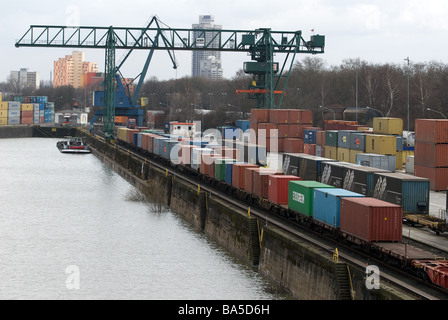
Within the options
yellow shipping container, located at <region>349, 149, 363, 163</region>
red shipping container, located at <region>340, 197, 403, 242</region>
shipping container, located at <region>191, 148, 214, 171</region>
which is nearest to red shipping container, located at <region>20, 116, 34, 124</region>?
shipping container, located at <region>191, 148, 214, 171</region>

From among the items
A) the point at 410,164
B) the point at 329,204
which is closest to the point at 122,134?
the point at 410,164

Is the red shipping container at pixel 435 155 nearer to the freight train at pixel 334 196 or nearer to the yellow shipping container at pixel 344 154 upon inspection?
Result: the freight train at pixel 334 196

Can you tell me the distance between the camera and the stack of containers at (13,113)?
6727 inches

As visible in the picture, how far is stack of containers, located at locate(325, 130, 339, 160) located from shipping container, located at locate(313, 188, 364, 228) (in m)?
28.2

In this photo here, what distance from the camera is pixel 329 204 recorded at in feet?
104

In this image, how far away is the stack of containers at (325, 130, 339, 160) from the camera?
61103mm

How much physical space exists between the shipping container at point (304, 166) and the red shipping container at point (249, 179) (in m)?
4.19

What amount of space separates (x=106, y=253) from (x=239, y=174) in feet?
37.2

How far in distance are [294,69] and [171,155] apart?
9245 centimetres

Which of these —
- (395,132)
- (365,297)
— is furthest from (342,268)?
(395,132)

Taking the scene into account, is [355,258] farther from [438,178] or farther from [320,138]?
[320,138]

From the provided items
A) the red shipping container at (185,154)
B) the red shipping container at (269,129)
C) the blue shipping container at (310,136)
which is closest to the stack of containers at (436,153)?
the blue shipping container at (310,136)

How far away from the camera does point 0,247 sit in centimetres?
4091
